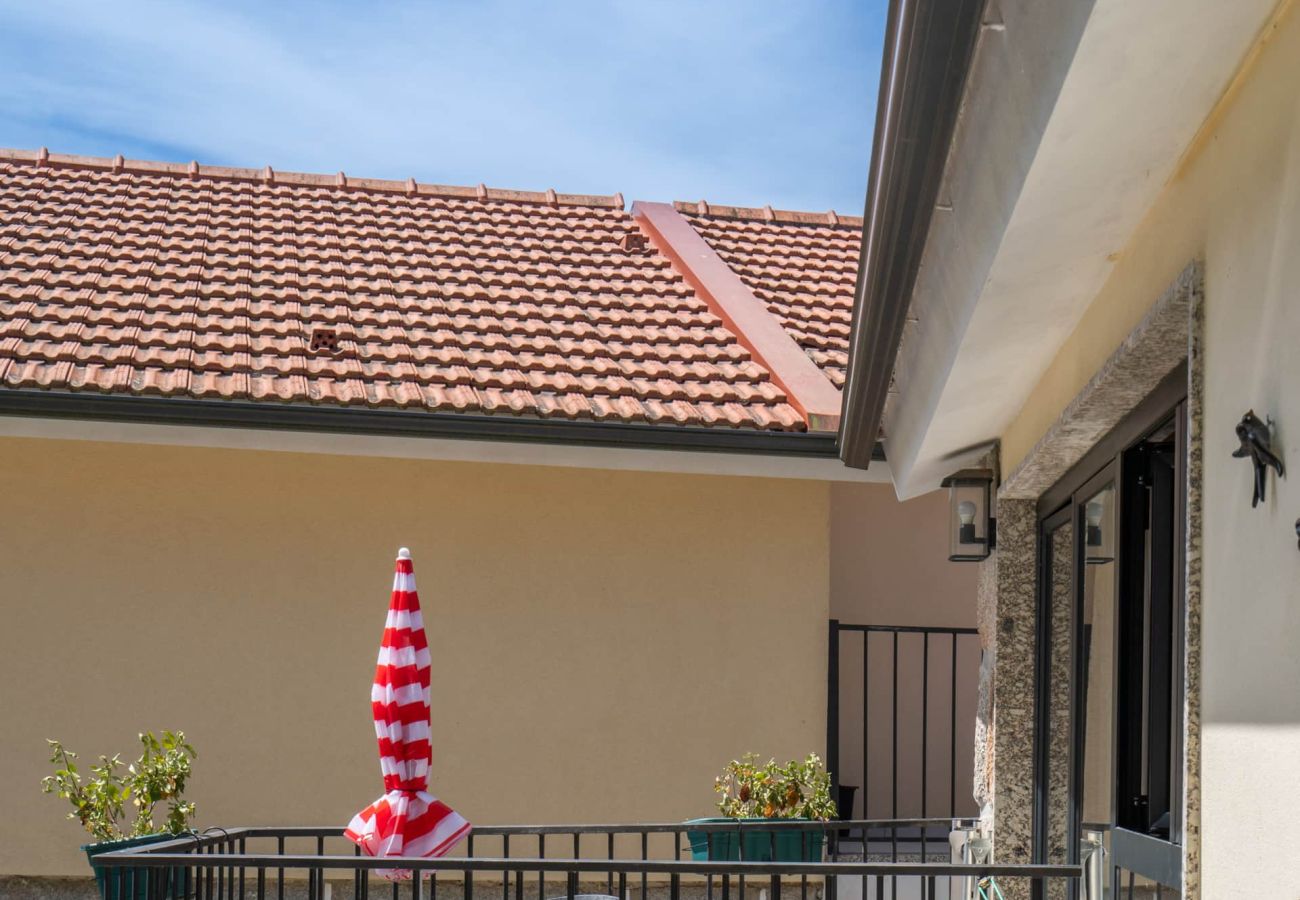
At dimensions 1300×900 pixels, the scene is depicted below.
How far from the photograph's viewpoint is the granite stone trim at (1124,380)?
10.4 ft

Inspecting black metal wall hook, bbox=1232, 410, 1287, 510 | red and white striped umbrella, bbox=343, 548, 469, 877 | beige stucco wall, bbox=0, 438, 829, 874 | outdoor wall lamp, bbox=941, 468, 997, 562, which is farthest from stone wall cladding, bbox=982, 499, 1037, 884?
black metal wall hook, bbox=1232, 410, 1287, 510

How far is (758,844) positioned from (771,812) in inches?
8.9

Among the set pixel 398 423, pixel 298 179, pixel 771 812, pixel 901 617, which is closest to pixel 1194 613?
pixel 771 812

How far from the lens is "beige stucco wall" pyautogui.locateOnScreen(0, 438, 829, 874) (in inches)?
290

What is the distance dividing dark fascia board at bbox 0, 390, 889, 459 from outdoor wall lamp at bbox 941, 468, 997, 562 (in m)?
1.23

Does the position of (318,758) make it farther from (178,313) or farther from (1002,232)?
(1002,232)

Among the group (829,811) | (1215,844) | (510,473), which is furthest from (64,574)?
(1215,844)

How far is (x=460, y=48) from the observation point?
10.8 m

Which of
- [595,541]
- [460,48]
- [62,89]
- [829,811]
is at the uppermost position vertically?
[62,89]

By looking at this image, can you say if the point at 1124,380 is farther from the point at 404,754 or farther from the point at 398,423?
the point at 398,423

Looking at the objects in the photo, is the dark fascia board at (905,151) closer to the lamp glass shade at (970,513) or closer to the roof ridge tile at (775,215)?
the lamp glass shade at (970,513)

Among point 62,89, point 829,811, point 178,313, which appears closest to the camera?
point 829,811

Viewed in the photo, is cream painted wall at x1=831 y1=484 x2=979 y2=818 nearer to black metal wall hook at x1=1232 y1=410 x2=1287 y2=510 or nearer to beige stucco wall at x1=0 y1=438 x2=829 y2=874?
beige stucco wall at x1=0 y1=438 x2=829 y2=874

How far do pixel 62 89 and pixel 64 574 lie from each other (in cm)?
987
